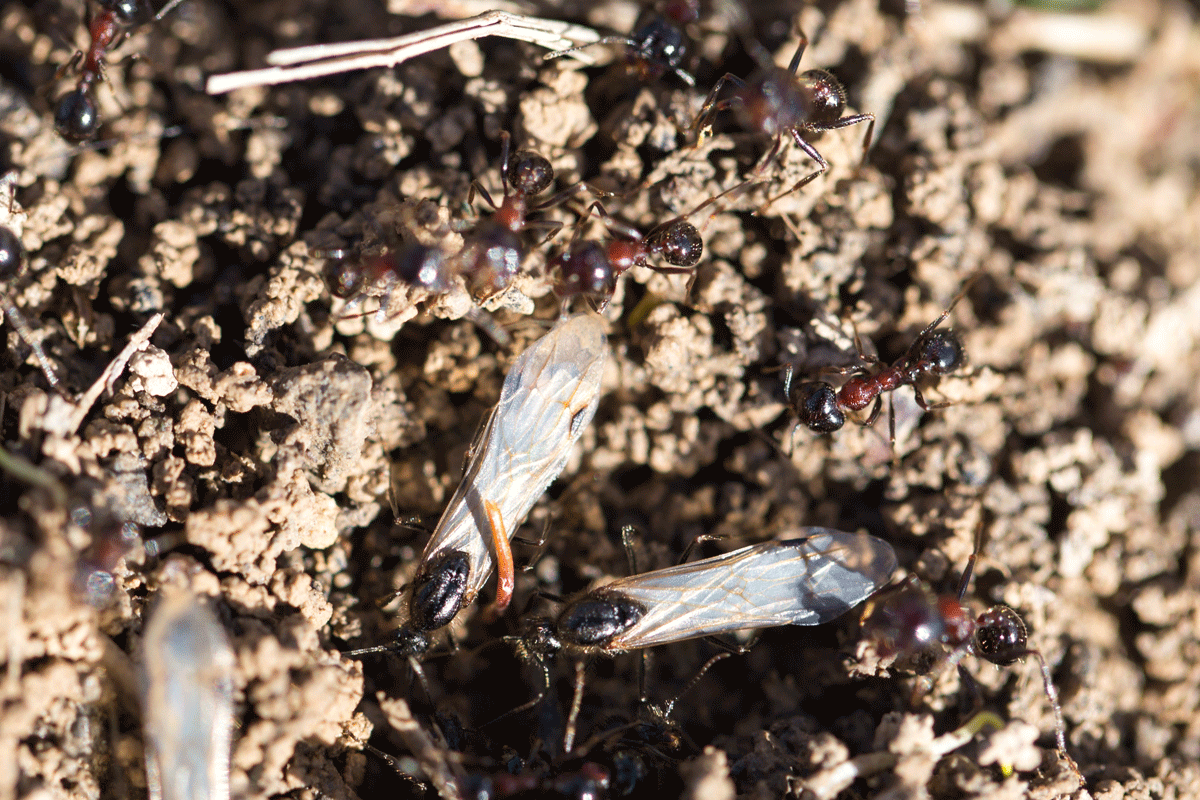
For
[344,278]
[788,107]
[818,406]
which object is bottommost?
[818,406]

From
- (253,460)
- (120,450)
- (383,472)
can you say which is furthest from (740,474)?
(120,450)

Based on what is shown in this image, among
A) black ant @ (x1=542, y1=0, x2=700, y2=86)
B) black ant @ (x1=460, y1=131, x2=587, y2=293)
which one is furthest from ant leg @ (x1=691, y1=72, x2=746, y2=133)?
black ant @ (x1=460, y1=131, x2=587, y2=293)

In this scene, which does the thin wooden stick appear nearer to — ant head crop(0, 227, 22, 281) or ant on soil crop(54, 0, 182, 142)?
ant on soil crop(54, 0, 182, 142)

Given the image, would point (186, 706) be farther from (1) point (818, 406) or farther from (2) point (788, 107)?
(2) point (788, 107)

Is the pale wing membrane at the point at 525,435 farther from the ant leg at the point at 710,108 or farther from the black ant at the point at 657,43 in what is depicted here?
the black ant at the point at 657,43

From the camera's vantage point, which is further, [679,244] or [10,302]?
[679,244]

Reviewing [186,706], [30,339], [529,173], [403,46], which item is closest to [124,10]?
[403,46]
